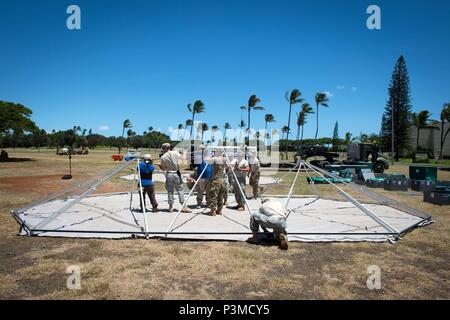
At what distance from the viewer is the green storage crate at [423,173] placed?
16486 mm

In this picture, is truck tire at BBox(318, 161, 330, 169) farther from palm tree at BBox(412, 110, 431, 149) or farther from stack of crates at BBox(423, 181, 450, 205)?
palm tree at BBox(412, 110, 431, 149)

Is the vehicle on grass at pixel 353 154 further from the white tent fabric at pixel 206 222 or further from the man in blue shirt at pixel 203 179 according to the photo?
the man in blue shirt at pixel 203 179

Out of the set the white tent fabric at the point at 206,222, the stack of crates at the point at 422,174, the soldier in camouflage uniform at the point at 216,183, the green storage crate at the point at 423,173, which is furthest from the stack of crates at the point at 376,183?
the soldier in camouflage uniform at the point at 216,183

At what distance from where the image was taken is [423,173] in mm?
16812

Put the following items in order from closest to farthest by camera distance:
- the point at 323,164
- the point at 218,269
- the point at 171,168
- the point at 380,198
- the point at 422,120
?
1. the point at 218,269
2. the point at 380,198
3. the point at 171,168
4. the point at 323,164
5. the point at 422,120

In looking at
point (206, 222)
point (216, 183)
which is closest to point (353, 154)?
point (216, 183)

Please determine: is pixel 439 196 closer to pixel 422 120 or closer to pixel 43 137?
pixel 422 120

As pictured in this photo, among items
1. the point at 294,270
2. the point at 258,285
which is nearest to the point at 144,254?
the point at 258,285

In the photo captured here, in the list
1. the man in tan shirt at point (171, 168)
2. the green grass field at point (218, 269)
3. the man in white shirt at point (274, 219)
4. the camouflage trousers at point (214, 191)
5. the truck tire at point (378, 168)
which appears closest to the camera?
the green grass field at point (218, 269)

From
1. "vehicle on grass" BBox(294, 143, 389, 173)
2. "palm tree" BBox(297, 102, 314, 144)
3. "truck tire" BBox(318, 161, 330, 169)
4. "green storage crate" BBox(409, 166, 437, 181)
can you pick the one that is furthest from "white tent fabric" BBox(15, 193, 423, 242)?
"palm tree" BBox(297, 102, 314, 144)

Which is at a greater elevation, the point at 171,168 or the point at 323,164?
the point at 171,168

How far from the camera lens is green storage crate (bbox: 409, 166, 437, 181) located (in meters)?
16.5

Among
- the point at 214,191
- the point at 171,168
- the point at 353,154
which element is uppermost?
the point at 353,154

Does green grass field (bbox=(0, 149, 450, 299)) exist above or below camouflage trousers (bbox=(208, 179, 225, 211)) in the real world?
below
